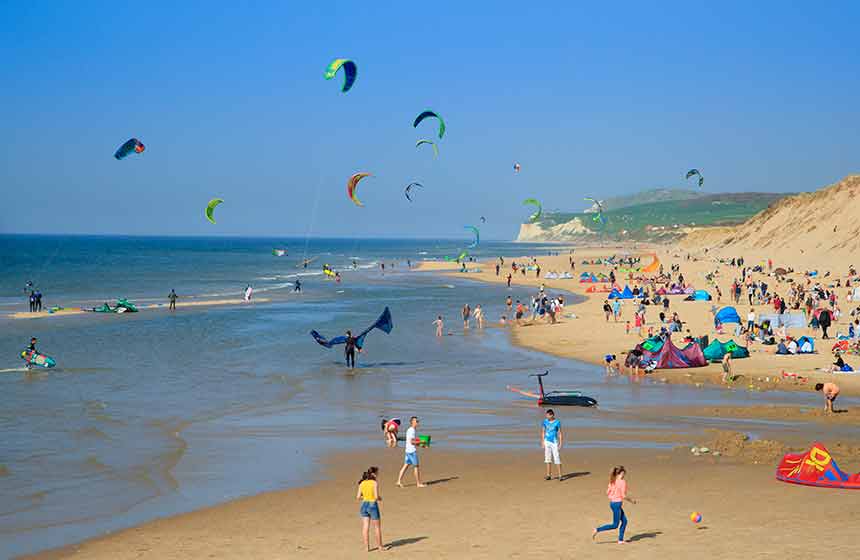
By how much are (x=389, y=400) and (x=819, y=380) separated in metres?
10.4

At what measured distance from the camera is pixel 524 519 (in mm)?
11281

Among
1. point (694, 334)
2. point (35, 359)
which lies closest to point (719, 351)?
point (694, 334)

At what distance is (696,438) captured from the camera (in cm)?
1591

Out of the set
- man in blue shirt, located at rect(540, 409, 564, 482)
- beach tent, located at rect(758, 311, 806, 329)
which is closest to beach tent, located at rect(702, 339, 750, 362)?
beach tent, located at rect(758, 311, 806, 329)

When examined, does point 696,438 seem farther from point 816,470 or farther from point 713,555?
point 713,555

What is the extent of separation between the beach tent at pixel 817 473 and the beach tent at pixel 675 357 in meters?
11.2

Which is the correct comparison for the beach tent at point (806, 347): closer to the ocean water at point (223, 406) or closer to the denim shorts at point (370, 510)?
the ocean water at point (223, 406)

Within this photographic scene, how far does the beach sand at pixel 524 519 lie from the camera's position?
32.8 feet

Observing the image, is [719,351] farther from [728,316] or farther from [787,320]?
[728,316]

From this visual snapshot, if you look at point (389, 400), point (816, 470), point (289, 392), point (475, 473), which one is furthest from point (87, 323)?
point (816, 470)

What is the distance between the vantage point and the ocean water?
12992 mm

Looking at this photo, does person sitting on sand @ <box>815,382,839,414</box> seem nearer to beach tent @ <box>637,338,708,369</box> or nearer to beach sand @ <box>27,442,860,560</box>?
beach sand @ <box>27,442,860,560</box>

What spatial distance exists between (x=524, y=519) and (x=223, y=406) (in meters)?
10.2

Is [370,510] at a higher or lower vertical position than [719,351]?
lower
